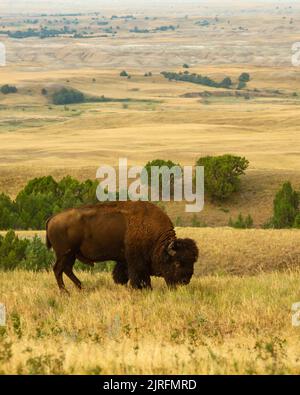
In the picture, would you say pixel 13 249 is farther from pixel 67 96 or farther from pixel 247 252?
pixel 67 96

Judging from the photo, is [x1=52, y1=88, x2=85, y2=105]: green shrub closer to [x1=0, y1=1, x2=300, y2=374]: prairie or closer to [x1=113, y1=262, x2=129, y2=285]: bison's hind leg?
[x1=0, y1=1, x2=300, y2=374]: prairie

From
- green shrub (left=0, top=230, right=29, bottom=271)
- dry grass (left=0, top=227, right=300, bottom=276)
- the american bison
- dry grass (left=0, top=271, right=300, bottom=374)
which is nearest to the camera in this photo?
dry grass (left=0, top=271, right=300, bottom=374)

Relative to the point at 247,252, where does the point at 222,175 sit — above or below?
below

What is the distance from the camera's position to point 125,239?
1243 cm

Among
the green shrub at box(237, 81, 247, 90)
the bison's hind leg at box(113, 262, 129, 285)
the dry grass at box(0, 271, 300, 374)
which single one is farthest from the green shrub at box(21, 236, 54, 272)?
the green shrub at box(237, 81, 247, 90)

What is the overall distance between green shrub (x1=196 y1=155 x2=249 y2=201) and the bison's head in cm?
4191

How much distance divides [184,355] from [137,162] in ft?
201

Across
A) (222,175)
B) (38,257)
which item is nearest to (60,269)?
(38,257)

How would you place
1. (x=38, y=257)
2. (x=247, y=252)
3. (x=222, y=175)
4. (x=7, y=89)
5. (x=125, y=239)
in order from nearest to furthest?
(x=125, y=239)
(x=38, y=257)
(x=247, y=252)
(x=222, y=175)
(x=7, y=89)

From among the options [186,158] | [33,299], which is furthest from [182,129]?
[33,299]

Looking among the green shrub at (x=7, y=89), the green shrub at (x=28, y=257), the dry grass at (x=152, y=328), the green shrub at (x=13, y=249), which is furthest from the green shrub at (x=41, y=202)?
the green shrub at (x=7, y=89)

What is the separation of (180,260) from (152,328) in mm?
1934

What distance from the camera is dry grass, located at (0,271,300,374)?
8.21 metres

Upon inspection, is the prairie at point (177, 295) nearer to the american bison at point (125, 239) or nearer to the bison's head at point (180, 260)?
the bison's head at point (180, 260)
